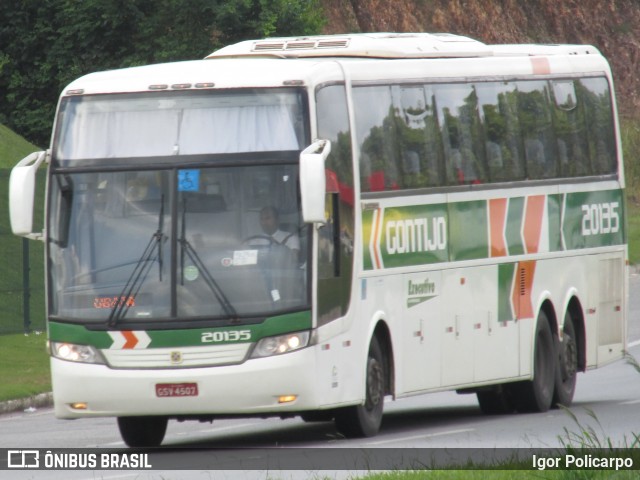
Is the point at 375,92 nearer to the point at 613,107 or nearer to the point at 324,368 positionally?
the point at 324,368

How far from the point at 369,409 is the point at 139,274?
7.85 ft

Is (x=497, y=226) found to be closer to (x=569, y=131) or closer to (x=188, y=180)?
(x=569, y=131)

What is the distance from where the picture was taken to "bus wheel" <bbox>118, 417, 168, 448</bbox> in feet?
50.1

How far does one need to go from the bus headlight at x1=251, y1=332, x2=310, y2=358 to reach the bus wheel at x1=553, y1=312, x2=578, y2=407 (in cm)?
538

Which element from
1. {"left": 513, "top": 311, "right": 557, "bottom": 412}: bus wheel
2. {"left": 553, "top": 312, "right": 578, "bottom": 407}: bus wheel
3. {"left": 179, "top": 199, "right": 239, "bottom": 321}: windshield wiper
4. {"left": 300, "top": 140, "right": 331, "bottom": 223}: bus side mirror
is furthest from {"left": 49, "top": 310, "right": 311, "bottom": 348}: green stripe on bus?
{"left": 553, "top": 312, "right": 578, "bottom": 407}: bus wheel

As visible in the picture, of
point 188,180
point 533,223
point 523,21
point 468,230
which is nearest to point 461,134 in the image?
point 468,230

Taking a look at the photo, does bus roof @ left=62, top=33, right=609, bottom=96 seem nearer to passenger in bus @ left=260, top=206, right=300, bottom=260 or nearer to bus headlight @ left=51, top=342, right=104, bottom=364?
passenger in bus @ left=260, top=206, right=300, bottom=260

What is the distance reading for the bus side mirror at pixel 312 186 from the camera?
13.8 meters

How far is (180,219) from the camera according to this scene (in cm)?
1432

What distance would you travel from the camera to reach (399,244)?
1597 cm

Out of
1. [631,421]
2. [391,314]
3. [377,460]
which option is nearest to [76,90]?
[391,314]

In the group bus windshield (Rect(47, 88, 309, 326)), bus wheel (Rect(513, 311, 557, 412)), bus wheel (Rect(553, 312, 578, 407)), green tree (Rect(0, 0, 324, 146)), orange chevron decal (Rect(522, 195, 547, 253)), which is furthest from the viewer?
green tree (Rect(0, 0, 324, 146))

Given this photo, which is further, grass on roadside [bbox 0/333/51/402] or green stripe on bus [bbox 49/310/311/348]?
grass on roadside [bbox 0/333/51/402]

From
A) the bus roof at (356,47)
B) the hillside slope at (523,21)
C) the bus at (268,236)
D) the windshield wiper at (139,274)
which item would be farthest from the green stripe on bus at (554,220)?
the hillside slope at (523,21)
